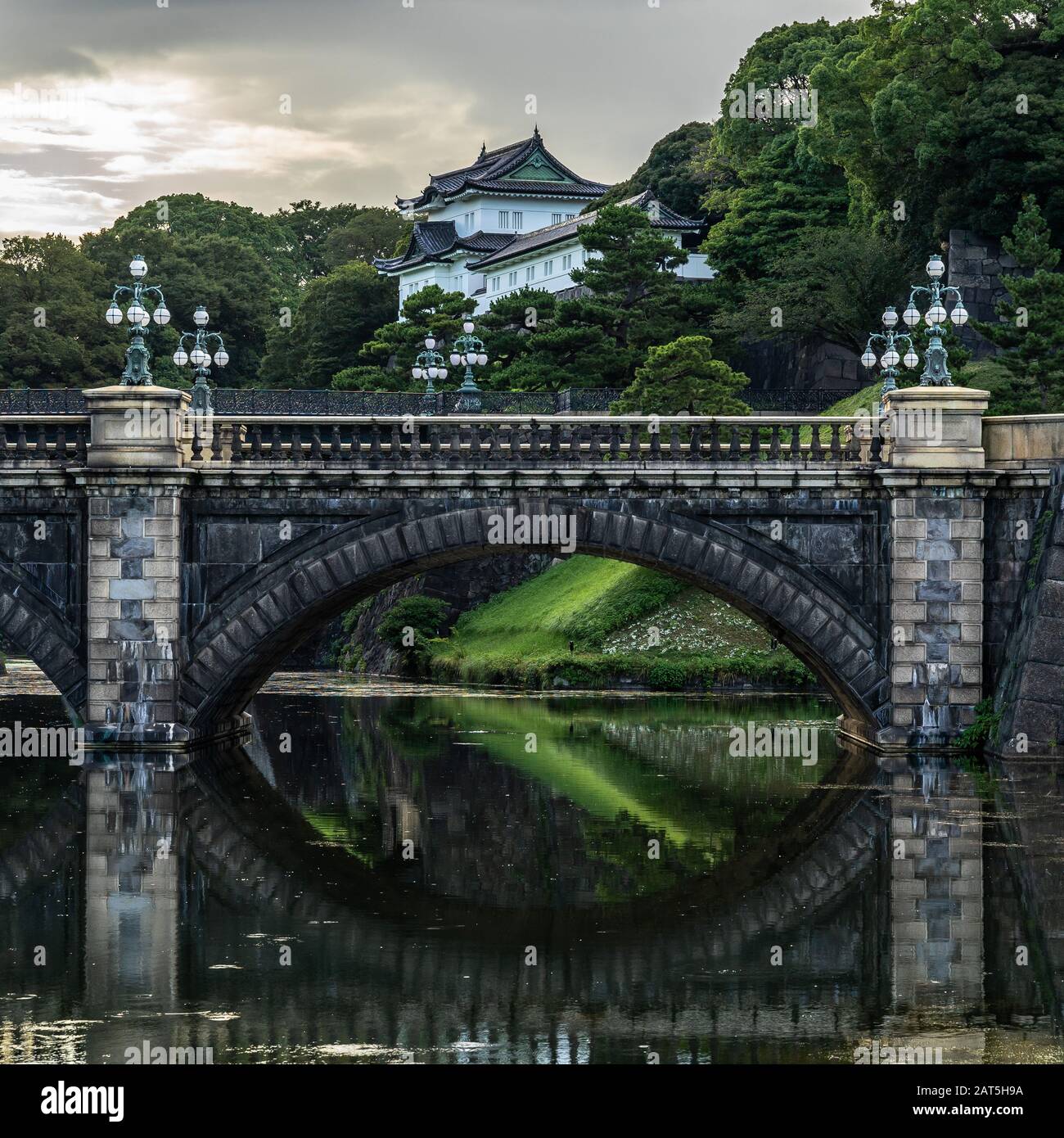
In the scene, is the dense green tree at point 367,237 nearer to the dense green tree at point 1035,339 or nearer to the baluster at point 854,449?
the dense green tree at point 1035,339

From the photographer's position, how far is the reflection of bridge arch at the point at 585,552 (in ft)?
107

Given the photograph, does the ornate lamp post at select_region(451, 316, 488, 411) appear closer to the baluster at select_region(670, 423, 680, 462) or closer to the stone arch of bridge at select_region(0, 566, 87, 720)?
the baluster at select_region(670, 423, 680, 462)

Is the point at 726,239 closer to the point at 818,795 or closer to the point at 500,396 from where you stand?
the point at 500,396

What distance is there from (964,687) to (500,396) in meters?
33.0

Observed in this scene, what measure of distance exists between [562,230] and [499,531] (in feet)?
191

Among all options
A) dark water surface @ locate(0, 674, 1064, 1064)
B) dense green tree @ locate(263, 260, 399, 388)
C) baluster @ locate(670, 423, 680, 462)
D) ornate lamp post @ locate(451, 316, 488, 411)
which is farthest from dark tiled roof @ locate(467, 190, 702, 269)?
dark water surface @ locate(0, 674, 1064, 1064)

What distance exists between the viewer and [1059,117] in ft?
187

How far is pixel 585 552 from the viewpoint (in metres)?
32.9

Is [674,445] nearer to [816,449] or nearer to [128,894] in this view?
[816,449]

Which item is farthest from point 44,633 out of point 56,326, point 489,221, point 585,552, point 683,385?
point 489,221

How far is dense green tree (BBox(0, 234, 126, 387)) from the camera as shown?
81250 millimetres

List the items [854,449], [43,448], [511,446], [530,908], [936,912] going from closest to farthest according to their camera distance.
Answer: [936,912], [530,908], [43,448], [511,446], [854,449]

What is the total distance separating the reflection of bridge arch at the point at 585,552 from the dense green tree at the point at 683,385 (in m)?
23.9
